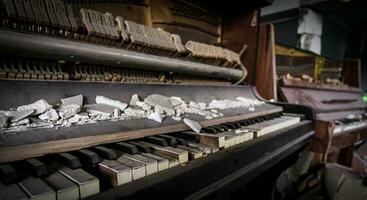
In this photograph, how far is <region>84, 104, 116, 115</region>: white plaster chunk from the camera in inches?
38.4

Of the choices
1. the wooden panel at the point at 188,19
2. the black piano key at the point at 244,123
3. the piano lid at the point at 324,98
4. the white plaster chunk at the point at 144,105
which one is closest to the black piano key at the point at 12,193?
the white plaster chunk at the point at 144,105

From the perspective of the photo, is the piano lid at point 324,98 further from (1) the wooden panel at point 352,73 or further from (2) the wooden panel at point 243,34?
(2) the wooden panel at point 243,34

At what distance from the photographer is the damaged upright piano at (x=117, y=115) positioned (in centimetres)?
65

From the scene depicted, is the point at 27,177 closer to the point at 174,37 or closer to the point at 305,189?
the point at 174,37

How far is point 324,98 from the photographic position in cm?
343

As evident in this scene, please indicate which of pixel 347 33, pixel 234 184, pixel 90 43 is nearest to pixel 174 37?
pixel 90 43

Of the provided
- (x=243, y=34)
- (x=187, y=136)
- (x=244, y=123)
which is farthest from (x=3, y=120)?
(x=243, y=34)

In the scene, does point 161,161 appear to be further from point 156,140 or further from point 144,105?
point 144,105

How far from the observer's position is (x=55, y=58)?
1.10 meters

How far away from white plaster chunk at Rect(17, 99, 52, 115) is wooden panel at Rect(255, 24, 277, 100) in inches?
81.3

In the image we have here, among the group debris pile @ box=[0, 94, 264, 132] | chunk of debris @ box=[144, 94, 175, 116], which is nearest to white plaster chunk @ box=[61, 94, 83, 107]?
debris pile @ box=[0, 94, 264, 132]

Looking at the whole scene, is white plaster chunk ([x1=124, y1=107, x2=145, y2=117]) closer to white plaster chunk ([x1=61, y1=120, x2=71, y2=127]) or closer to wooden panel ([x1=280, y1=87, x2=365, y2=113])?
white plaster chunk ([x1=61, y1=120, x2=71, y2=127])

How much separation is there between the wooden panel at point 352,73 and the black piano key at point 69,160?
5264mm

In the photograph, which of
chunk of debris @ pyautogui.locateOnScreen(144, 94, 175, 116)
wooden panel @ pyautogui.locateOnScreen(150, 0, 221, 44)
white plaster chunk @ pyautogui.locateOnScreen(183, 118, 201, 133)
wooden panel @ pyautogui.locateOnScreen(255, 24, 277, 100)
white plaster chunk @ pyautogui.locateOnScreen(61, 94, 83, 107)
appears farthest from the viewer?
wooden panel @ pyautogui.locateOnScreen(255, 24, 277, 100)
